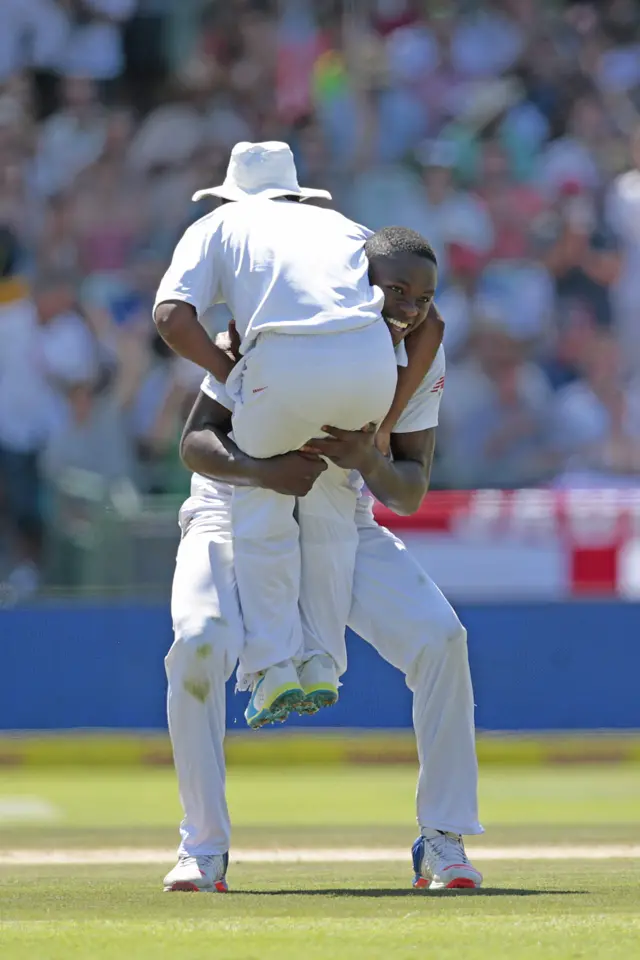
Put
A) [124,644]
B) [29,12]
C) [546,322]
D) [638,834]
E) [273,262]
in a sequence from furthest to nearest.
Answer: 1. [29,12]
2. [546,322]
3. [124,644]
4. [638,834]
5. [273,262]

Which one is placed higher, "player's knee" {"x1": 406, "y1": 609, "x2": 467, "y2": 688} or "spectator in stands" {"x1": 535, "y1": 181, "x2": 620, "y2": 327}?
"player's knee" {"x1": 406, "y1": 609, "x2": 467, "y2": 688}

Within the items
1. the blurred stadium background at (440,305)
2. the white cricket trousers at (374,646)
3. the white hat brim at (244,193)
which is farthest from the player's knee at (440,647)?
the blurred stadium background at (440,305)

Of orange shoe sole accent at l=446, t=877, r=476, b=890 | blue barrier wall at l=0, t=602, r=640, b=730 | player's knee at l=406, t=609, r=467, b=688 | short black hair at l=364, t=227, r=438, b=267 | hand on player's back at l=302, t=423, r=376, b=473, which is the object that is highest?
short black hair at l=364, t=227, r=438, b=267

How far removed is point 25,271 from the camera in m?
13.5

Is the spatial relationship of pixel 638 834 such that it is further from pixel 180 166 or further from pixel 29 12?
pixel 29 12

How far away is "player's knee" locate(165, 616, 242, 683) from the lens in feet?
17.4

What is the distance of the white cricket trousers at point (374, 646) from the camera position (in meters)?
5.32

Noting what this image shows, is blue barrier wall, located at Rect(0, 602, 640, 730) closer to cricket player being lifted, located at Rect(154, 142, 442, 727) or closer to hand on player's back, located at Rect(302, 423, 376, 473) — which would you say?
cricket player being lifted, located at Rect(154, 142, 442, 727)

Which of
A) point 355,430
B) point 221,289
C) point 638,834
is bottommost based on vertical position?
point 638,834

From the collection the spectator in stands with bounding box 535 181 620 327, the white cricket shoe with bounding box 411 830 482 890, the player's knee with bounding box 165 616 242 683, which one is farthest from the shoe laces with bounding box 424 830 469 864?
the spectator in stands with bounding box 535 181 620 327

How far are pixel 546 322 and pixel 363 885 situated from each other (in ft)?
27.5

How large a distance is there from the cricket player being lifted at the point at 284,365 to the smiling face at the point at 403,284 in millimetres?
46

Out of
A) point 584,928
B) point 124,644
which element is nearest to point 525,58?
→ point 124,644

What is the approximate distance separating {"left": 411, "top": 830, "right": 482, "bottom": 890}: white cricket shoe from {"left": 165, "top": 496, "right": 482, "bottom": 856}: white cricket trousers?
0.04 meters
